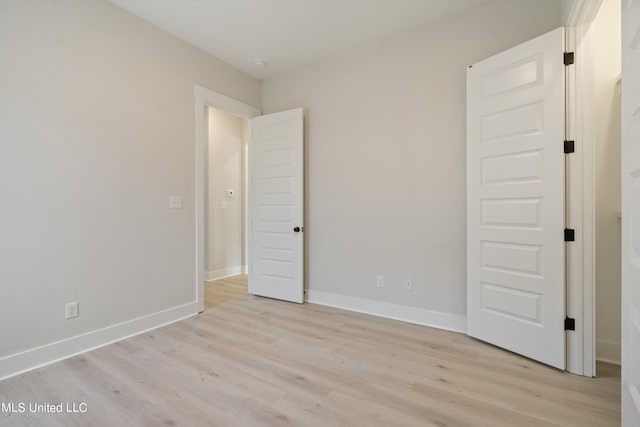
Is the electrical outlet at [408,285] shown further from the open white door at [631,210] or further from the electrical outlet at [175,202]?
the electrical outlet at [175,202]

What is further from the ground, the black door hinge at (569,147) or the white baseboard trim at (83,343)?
the black door hinge at (569,147)

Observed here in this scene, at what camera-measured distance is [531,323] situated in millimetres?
2113

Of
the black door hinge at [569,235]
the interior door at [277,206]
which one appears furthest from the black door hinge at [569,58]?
the interior door at [277,206]

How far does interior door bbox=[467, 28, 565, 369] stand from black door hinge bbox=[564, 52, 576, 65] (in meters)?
0.03

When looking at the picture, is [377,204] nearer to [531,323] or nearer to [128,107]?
[531,323]

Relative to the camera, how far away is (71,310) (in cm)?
224

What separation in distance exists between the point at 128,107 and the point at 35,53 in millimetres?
645

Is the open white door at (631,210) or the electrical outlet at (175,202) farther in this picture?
the electrical outlet at (175,202)

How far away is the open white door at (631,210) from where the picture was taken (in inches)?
40.4

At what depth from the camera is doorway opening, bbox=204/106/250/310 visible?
15.4 feet

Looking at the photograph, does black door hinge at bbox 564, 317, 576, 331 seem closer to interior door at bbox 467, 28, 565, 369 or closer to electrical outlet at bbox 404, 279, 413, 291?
interior door at bbox 467, 28, 565, 369

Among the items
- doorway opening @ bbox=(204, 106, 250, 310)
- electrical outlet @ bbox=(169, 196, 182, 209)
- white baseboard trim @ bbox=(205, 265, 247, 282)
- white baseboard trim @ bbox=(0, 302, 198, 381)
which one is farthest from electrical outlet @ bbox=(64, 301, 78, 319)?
white baseboard trim @ bbox=(205, 265, 247, 282)

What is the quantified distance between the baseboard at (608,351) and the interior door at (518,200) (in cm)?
47

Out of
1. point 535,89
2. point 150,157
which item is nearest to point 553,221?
point 535,89
